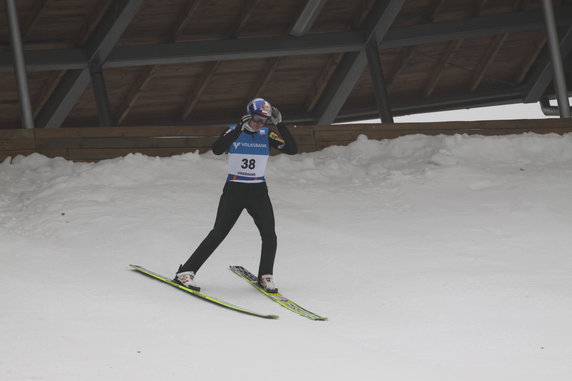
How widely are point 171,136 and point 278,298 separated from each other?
5.66 metres

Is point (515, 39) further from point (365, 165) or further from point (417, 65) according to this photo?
point (365, 165)

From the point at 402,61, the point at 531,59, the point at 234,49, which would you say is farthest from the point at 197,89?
the point at 531,59

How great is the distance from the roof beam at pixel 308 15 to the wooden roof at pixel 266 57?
29 mm

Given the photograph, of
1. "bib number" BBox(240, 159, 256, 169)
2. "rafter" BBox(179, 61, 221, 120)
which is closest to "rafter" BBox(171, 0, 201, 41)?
"rafter" BBox(179, 61, 221, 120)

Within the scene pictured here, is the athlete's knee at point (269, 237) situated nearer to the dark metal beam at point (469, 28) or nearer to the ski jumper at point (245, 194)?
the ski jumper at point (245, 194)

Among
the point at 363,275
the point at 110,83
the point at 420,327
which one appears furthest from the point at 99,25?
the point at 420,327

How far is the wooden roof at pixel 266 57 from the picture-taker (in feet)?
55.3

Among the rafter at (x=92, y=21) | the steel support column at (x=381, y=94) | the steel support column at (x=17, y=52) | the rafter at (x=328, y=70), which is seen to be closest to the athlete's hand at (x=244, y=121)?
the steel support column at (x=17, y=52)

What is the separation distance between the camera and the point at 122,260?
895 cm

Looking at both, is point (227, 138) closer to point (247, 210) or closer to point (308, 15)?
point (247, 210)

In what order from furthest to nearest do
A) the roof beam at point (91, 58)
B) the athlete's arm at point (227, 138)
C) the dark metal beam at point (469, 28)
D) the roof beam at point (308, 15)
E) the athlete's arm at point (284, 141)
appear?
1. the dark metal beam at point (469, 28)
2. the roof beam at point (308, 15)
3. the roof beam at point (91, 58)
4. the athlete's arm at point (284, 141)
5. the athlete's arm at point (227, 138)

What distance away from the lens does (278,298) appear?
787 cm

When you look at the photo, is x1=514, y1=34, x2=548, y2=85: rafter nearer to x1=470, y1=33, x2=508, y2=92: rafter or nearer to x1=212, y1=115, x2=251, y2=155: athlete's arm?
x1=470, y1=33, x2=508, y2=92: rafter

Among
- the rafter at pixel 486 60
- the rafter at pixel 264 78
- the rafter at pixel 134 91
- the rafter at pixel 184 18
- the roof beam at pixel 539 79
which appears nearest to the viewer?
the rafter at pixel 184 18
